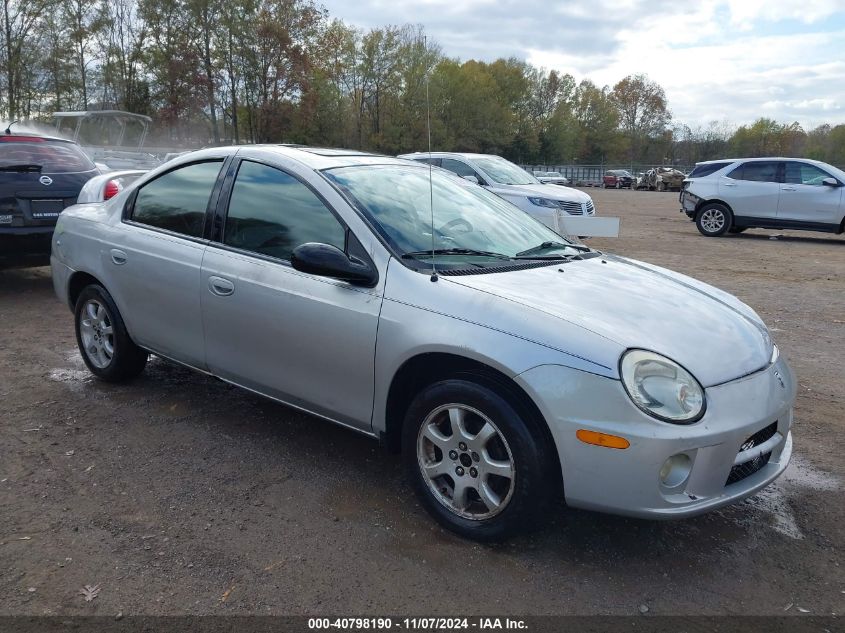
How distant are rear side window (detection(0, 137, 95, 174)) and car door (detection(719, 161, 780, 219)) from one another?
12.9m

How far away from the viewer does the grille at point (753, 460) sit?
2889 mm

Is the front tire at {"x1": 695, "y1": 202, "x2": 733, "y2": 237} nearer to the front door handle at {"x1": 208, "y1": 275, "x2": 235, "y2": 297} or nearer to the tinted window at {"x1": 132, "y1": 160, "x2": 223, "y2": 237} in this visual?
the tinted window at {"x1": 132, "y1": 160, "x2": 223, "y2": 237}

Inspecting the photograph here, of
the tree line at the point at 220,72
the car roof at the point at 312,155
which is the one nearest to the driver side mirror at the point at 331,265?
the car roof at the point at 312,155

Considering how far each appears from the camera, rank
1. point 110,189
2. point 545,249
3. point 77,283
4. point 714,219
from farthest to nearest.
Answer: point 714,219, point 110,189, point 77,283, point 545,249

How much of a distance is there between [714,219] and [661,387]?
48.8ft

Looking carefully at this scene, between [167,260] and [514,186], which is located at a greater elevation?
[514,186]

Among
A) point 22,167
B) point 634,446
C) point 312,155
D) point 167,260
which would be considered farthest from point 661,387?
point 22,167

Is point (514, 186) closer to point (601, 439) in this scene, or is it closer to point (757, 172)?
point (757, 172)

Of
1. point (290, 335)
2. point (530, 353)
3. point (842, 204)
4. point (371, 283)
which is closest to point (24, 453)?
point (290, 335)

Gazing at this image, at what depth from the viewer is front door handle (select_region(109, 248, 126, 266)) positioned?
14.8 feet

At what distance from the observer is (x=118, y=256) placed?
455cm

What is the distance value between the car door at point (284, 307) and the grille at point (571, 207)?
8785 millimetres

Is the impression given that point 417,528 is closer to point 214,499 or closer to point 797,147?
point 214,499

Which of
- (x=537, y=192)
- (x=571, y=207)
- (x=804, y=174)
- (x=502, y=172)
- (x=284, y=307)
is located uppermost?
(x=804, y=174)
